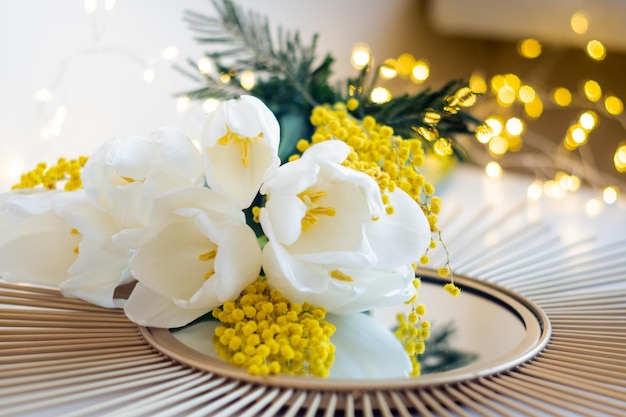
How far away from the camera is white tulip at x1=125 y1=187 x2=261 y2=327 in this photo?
43cm

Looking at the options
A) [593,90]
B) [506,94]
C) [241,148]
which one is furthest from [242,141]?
[593,90]

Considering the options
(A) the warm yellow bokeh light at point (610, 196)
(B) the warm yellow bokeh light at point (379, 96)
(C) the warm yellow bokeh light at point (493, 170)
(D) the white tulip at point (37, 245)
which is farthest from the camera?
(C) the warm yellow bokeh light at point (493, 170)

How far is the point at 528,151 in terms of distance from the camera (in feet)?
6.79

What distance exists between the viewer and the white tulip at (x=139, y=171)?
46 centimetres

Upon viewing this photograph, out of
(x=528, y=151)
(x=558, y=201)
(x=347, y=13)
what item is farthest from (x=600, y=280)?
(x=528, y=151)

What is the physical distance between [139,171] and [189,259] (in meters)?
0.07

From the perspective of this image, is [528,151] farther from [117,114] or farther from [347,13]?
[117,114]

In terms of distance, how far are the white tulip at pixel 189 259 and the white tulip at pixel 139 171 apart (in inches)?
1.0

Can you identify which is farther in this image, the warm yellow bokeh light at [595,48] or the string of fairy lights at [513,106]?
the warm yellow bokeh light at [595,48]

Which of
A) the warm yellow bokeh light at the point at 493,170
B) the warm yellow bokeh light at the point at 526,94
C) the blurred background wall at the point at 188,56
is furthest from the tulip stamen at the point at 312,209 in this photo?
the warm yellow bokeh light at the point at 526,94

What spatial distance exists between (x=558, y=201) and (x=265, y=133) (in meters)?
1.04

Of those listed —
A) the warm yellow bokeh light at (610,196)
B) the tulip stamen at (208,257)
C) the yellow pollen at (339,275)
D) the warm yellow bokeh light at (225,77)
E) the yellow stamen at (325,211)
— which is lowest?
the warm yellow bokeh light at (610,196)

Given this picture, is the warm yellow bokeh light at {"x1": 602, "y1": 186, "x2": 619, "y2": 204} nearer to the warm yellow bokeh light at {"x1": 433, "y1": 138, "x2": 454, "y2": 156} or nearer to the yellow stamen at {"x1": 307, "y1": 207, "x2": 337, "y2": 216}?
the warm yellow bokeh light at {"x1": 433, "y1": 138, "x2": 454, "y2": 156}

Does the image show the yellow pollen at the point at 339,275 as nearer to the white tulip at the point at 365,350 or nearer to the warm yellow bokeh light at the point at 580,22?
the white tulip at the point at 365,350
